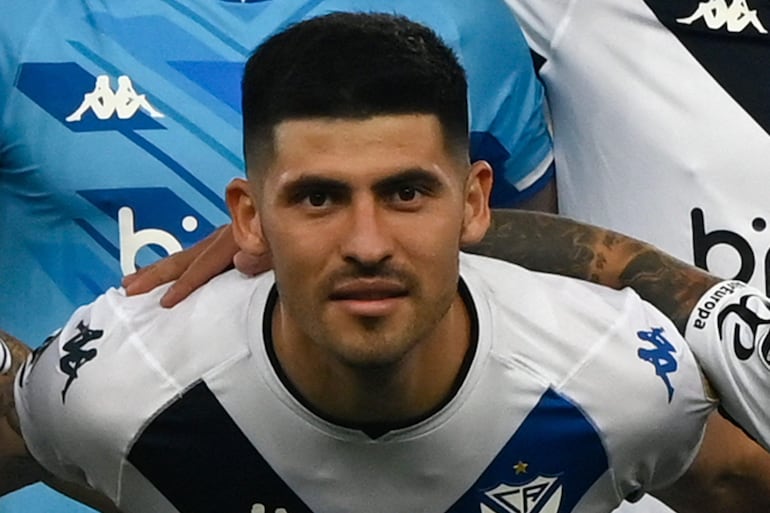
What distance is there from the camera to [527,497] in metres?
1.43

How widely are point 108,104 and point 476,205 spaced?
0.52 meters

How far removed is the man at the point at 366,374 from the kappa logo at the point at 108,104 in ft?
0.95

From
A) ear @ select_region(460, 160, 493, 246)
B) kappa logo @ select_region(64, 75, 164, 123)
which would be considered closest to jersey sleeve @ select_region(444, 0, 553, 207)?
kappa logo @ select_region(64, 75, 164, 123)

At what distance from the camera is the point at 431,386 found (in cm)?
138

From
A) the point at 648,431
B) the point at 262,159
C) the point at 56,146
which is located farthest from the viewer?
the point at 56,146

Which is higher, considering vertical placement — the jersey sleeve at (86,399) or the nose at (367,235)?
the nose at (367,235)

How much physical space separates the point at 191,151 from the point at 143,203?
7 cm

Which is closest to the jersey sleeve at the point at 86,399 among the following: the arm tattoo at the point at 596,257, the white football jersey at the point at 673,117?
the arm tattoo at the point at 596,257

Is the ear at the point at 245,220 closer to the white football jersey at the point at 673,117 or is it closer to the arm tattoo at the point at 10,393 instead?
the arm tattoo at the point at 10,393

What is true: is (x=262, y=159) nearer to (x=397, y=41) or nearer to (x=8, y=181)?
(x=397, y=41)

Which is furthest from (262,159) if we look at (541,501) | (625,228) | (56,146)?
(625,228)

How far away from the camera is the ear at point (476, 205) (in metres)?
1.34

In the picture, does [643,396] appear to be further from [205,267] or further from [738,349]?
[205,267]

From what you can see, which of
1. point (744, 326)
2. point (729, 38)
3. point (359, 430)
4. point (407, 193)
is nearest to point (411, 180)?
point (407, 193)
